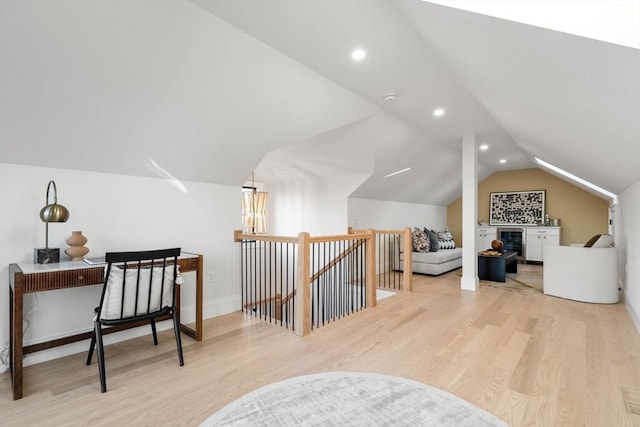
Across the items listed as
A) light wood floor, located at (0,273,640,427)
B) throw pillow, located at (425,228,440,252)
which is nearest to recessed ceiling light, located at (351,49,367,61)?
light wood floor, located at (0,273,640,427)

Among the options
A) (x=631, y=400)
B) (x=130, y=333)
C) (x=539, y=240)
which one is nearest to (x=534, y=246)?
(x=539, y=240)

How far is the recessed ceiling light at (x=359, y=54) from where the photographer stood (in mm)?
2559

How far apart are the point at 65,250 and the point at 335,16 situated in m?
2.72

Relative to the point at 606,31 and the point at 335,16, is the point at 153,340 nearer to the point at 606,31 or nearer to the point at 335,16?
the point at 335,16

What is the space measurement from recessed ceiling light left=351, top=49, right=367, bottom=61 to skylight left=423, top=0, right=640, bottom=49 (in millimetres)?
1165

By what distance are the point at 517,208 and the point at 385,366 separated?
7.63 meters

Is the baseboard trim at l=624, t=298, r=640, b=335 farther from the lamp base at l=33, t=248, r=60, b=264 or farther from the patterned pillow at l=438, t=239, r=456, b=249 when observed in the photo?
the lamp base at l=33, t=248, r=60, b=264

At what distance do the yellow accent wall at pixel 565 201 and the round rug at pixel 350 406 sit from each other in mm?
7686

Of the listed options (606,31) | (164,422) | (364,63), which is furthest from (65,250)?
(606,31)

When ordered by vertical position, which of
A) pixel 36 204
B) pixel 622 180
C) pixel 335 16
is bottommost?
pixel 36 204

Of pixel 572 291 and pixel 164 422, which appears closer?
pixel 164 422

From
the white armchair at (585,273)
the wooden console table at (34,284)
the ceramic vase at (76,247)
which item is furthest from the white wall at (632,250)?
the ceramic vase at (76,247)

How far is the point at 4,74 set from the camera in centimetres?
178

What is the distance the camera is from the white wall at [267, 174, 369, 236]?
5547 millimetres
